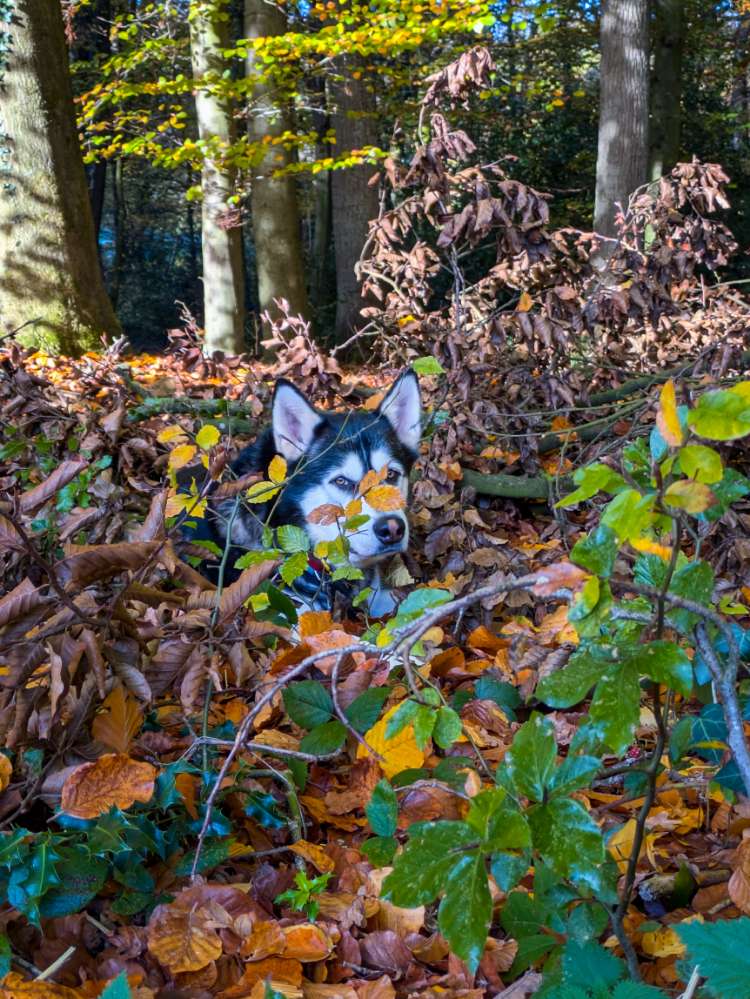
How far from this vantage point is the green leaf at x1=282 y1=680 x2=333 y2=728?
6.80 feet

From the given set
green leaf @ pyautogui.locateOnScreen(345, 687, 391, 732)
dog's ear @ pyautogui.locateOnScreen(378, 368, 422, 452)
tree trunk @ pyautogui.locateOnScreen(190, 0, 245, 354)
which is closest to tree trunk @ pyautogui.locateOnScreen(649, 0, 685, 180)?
tree trunk @ pyautogui.locateOnScreen(190, 0, 245, 354)

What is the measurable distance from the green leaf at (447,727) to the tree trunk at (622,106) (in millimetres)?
9045

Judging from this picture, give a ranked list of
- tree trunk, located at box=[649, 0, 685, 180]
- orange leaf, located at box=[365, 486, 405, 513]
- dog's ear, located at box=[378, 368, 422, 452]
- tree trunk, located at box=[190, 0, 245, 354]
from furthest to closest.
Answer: tree trunk, located at box=[649, 0, 685, 180] → tree trunk, located at box=[190, 0, 245, 354] → dog's ear, located at box=[378, 368, 422, 452] → orange leaf, located at box=[365, 486, 405, 513]

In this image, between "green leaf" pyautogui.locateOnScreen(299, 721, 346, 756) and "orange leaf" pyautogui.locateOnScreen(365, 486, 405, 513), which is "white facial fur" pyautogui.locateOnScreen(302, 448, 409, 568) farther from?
"green leaf" pyautogui.locateOnScreen(299, 721, 346, 756)

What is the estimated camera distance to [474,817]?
1.27 m

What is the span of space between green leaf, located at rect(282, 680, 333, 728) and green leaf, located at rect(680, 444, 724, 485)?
4.00 ft

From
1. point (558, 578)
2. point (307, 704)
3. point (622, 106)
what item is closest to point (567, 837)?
point (558, 578)

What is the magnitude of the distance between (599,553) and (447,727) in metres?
0.41

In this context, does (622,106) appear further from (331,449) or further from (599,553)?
(599,553)

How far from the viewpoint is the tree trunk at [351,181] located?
13836 mm

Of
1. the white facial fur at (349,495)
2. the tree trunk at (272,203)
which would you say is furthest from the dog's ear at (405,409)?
the tree trunk at (272,203)

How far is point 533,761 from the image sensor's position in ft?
4.35

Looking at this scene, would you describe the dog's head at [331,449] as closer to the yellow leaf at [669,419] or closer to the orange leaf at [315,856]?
the orange leaf at [315,856]

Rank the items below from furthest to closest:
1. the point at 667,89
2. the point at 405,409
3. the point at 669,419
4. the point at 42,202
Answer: the point at 667,89 → the point at 42,202 → the point at 405,409 → the point at 669,419
